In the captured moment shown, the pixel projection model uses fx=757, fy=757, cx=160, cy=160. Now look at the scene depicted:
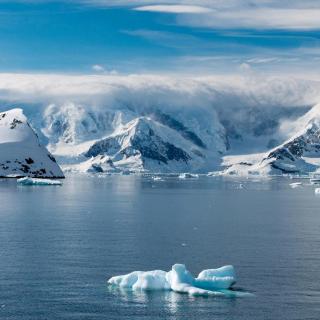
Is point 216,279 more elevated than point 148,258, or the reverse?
point 216,279

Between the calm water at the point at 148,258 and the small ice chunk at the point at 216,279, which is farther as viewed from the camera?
the small ice chunk at the point at 216,279

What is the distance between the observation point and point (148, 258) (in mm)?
63094

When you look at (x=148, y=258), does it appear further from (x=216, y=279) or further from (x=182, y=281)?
(x=216, y=279)

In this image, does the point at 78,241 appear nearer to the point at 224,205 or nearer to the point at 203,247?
the point at 203,247

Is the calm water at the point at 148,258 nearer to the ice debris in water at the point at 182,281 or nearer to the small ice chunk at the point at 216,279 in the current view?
the ice debris in water at the point at 182,281

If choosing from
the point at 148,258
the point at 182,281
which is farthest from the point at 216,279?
the point at 148,258

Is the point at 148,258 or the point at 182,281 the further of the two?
the point at 148,258

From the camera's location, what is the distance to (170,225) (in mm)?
93438

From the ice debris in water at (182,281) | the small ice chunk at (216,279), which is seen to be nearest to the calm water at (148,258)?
the ice debris in water at (182,281)

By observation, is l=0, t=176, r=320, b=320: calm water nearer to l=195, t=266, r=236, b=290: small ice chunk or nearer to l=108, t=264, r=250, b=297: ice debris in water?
l=108, t=264, r=250, b=297: ice debris in water

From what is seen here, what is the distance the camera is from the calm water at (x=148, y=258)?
149 ft

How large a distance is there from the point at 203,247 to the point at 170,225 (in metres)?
22.9

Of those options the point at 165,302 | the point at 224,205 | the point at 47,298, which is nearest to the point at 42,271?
the point at 47,298

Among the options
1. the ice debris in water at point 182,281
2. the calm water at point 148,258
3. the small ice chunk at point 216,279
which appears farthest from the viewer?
the small ice chunk at point 216,279
